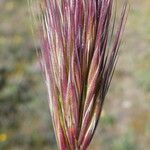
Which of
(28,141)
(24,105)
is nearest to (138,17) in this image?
(24,105)

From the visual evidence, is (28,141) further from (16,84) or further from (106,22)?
(106,22)

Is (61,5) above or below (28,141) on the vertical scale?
above

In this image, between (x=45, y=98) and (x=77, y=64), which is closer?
(x=77, y=64)

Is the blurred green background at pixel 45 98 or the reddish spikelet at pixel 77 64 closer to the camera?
the reddish spikelet at pixel 77 64

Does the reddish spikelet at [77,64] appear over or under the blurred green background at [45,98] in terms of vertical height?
over
